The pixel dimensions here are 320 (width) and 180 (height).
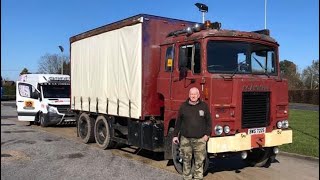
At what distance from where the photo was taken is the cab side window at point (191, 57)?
9.48 m

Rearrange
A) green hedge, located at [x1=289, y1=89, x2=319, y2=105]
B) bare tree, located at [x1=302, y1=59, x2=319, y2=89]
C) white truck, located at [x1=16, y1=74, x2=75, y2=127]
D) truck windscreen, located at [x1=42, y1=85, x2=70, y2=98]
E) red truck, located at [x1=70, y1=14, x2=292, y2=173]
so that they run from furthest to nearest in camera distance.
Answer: bare tree, located at [x1=302, y1=59, x2=319, y2=89] < green hedge, located at [x1=289, y1=89, x2=319, y2=105] < truck windscreen, located at [x1=42, y1=85, x2=70, y2=98] < white truck, located at [x1=16, y1=74, x2=75, y2=127] < red truck, located at [x1=70, y1=14, x2=292, y2=173]

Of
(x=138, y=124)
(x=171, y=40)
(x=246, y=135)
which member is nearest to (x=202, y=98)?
(x=246, y=135)

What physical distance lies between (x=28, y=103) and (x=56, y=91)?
1659 mm

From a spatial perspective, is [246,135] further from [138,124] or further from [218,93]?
[138,124]

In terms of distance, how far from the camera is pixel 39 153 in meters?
12.8

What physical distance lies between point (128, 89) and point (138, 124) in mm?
1024

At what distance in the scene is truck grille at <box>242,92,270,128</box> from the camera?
9438mm

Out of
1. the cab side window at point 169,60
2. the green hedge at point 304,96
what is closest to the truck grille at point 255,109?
the cab side window at point 169,60

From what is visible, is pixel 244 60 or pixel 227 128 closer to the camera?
pixel 227 128

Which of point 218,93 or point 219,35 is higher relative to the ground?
point 219,35

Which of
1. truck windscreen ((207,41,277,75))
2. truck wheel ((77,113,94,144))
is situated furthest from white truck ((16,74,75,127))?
truck windscreen ((207,41,277,75))

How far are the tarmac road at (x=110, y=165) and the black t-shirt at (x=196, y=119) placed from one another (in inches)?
66.6

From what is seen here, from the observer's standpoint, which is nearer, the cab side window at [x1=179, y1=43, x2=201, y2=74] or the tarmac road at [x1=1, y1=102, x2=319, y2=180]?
the cab side window at [x1=179, y1=43, x2=201, y2=74]

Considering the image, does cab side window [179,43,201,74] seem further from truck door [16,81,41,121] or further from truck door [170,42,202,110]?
truck door [16,81,41,121]
